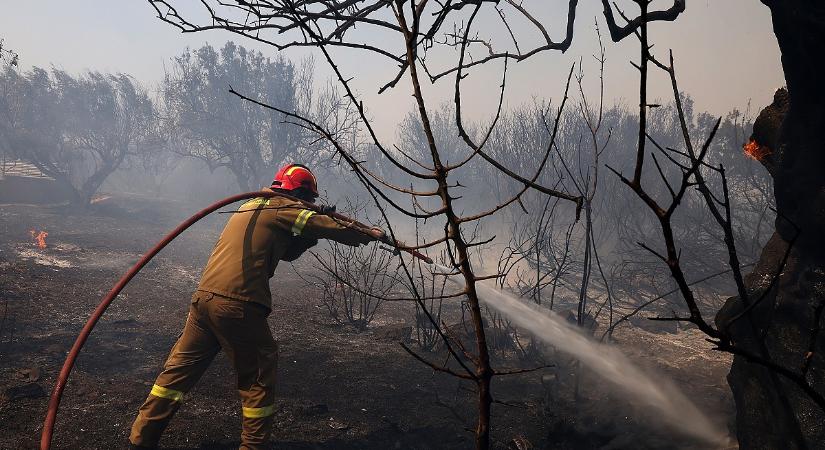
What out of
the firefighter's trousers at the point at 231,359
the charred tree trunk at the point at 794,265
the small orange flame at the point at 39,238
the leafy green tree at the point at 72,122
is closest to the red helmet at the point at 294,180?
the firefighter's trousers at the point at 231,359

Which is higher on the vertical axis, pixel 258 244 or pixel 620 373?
pixel 258 244

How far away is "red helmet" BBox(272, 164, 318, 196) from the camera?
364 cm

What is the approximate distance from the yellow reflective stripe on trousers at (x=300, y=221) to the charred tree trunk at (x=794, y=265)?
114 inches

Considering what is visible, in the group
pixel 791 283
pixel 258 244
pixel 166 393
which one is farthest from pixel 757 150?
pixel 166 393

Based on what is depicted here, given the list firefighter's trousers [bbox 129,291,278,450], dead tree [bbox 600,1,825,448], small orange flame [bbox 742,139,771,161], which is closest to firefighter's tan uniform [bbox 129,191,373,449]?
firefighter's trousers [bbox 129,291,278,450]

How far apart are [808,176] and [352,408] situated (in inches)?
147

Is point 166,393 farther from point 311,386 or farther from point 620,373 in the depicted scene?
point 620,373

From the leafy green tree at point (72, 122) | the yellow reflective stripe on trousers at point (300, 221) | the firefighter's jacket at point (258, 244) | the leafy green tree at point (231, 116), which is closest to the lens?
the firefighter's jacket at point (258, 244)

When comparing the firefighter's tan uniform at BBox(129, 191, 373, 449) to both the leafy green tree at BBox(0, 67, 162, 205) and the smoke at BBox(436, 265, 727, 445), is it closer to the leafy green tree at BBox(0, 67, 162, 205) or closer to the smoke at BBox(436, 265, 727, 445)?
the smoke at BBox(436, 265, 727, 445)

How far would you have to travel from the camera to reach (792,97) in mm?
2943

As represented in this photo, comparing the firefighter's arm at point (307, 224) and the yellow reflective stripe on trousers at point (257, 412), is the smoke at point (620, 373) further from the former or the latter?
the yellow reflective stripe on trousers at point (257, 412)

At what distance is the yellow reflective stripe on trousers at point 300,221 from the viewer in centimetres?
334

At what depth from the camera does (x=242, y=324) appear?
10.3ft

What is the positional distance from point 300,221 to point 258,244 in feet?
1.16
